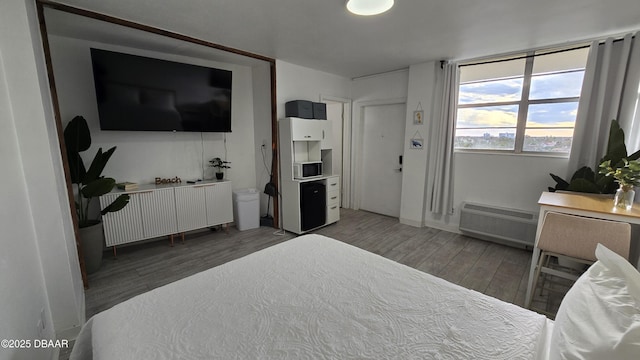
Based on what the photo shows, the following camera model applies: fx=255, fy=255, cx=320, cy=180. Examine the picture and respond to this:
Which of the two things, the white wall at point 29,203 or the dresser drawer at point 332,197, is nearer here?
the white wall at point 29,203

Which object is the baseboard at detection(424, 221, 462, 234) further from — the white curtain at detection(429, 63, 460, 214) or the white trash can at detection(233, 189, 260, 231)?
the white trash can at detection(233, 189, 260, 231)

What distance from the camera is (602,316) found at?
2.67ft

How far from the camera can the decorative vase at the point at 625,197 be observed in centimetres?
202

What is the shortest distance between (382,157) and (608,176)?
2803 mm

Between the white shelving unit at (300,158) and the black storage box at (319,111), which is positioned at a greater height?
the black storage box at (319,111)

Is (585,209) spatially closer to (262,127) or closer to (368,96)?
(368,96)

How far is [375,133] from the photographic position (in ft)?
15.6

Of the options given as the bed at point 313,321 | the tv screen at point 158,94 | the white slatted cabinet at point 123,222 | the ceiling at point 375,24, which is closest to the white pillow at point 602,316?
the bed at point 313,321

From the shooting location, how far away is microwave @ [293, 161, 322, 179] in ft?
12.5

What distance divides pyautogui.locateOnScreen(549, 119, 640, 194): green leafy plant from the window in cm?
46

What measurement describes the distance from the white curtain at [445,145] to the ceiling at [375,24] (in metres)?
0.35

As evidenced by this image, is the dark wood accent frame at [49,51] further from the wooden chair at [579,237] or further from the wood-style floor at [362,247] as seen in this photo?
the wooden chair at [579,237]

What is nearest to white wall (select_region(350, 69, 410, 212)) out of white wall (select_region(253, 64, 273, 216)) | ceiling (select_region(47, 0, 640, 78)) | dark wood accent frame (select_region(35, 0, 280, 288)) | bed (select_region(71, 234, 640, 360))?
ceiling (select_region(47, 0, 640, 78))

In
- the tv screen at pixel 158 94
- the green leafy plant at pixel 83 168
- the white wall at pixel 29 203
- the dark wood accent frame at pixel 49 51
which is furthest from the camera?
the tv screen at pixel 158 94
